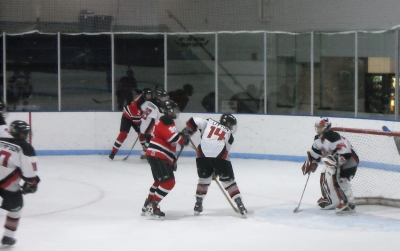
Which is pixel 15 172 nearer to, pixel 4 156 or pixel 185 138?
pixel 4 156

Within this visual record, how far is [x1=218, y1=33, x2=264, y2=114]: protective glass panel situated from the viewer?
38.1 ft

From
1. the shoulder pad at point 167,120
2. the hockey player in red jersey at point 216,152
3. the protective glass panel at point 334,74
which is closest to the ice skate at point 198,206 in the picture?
the hockey player in red jersey at point 216,152

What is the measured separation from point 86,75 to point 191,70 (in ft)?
5.85

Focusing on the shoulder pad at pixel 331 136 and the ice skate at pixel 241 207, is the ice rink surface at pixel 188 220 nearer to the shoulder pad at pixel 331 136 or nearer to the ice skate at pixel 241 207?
the ice skate at pixel 241 207

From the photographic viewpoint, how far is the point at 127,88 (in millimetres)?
12078

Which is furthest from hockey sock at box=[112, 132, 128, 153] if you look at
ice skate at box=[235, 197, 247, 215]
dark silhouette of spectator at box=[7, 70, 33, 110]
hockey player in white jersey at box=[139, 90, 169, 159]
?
ice skate at box=[235, 197, 247, 215]

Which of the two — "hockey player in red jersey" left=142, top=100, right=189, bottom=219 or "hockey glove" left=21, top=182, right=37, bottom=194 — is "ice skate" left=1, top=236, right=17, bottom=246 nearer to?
"hockey glove" left=21, top=182, right=37, bottom=194

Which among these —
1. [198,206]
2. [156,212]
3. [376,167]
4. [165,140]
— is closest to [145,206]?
[156,212]

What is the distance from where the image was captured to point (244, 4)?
39.4 ft

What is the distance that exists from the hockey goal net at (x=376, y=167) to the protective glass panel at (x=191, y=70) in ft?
13.9

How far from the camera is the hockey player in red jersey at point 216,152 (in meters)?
6.61

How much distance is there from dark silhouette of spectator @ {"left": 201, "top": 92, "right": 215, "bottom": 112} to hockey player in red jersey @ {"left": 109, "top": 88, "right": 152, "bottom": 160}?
5.08ft

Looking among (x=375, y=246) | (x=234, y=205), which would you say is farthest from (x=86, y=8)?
(x=375, y=246)

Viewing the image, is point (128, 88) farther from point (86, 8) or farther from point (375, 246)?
point (375, 246)
